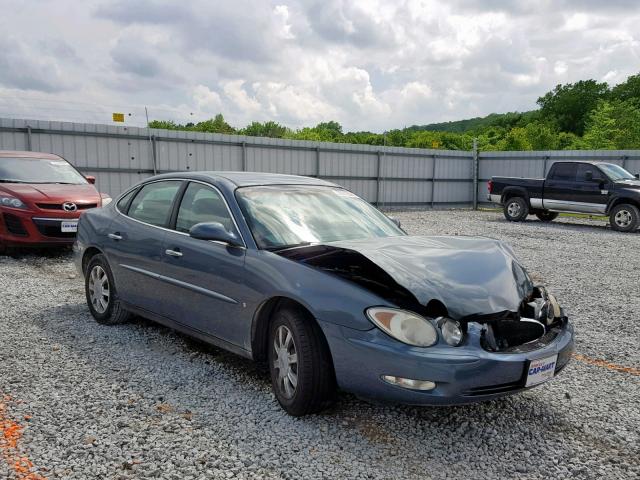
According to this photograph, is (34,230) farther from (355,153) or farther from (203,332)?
(355,153)

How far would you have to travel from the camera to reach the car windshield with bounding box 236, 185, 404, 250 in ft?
12.0

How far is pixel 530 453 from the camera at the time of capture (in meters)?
2.88

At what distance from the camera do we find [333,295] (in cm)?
295

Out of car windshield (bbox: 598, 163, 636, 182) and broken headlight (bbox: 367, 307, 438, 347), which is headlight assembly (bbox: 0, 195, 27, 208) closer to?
broken headlight (bbox: 367, 307, 438, 347)

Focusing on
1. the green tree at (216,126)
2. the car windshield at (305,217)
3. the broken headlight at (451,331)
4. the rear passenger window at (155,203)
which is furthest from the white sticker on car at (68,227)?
the green tree at (216,126)

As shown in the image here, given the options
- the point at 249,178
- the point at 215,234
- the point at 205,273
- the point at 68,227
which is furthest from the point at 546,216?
the point at 215,234

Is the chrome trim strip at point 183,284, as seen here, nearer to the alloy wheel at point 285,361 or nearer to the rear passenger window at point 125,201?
the alloy wheel at point 285,361

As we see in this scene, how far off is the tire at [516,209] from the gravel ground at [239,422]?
1256 cm

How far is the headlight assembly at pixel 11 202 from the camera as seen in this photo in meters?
8.25

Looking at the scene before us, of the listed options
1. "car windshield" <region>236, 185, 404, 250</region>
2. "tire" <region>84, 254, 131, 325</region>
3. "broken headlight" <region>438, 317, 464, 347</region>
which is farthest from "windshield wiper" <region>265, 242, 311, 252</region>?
"tire" <region>84, 254, 131, 325</region>

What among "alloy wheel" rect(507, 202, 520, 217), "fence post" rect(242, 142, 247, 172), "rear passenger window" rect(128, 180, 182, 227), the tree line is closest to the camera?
Answer: "rear passenger window" rect(128, 180, 182, 227)

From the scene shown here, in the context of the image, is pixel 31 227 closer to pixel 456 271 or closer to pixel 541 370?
pixel 456 271

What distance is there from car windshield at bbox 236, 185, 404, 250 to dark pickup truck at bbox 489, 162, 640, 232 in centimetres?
1272

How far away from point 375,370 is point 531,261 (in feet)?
24.6
